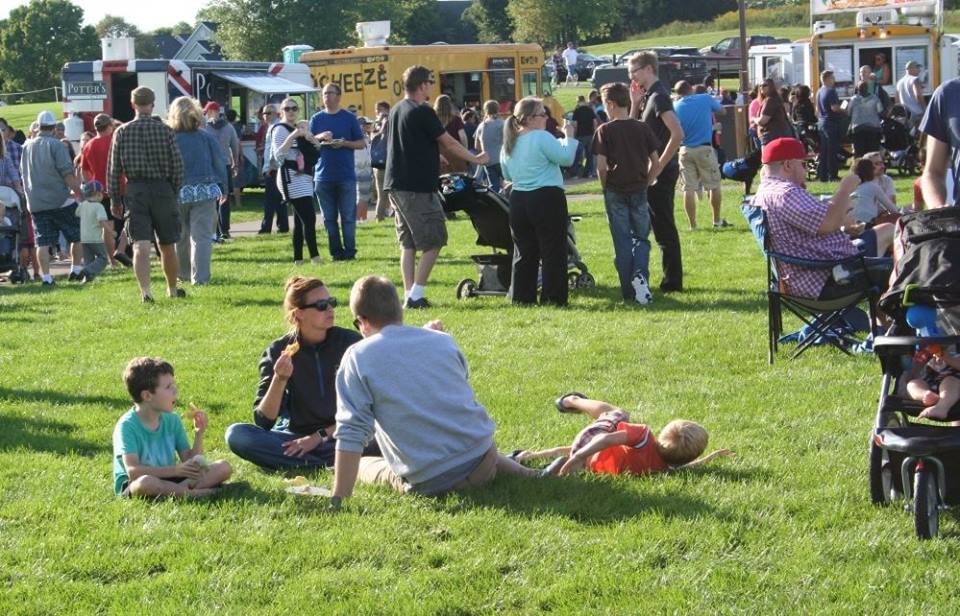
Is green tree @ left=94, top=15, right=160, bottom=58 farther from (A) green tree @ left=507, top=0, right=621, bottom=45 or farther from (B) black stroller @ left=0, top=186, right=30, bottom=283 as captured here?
(B) black stroller @ left=0, top=186, right=30, bottom=283

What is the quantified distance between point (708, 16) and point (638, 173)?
7949 cm

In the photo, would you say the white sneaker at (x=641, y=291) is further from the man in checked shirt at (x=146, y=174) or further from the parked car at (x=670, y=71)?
the parked car at (x=670, y=71)

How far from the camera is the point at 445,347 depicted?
6188mm

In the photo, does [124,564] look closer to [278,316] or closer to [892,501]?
[892,501]

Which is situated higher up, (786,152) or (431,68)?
(431,68)

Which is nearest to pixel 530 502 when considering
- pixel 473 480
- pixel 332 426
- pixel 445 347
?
pixel 473 480

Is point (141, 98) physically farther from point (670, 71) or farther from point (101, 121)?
point (670, 71)

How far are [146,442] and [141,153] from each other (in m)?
6.65

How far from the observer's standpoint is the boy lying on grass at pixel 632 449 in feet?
21.5

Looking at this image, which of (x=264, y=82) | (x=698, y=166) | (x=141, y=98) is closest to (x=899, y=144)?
(x=698, y=166)

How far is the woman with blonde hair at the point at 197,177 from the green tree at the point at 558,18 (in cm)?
6082

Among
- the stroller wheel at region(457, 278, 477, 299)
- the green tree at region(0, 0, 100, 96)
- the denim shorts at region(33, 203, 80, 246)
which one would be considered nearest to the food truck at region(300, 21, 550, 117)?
the denim shorts at region(33, 203, 80, 246)

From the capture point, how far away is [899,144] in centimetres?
2525

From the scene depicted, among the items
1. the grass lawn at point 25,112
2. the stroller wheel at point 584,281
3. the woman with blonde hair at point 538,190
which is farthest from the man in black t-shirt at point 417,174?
the grass lawn at point 25,112
